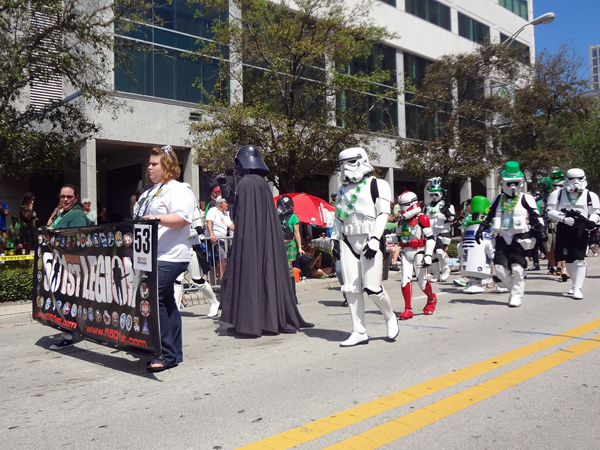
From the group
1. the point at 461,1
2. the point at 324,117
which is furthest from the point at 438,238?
the point at 461,1

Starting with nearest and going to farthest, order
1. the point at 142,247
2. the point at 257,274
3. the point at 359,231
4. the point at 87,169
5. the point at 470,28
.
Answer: the point at 142,247 → the point at 359,231 → the point at 257,274 → the point at 87,169 → the point at 470,28

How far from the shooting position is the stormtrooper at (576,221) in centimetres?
947

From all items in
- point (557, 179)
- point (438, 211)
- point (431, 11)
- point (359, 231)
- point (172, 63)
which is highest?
point (431, 11)

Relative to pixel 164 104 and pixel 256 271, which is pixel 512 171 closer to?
pixel 256 271

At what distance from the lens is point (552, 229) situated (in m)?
14.0

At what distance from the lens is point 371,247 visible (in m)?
5.79

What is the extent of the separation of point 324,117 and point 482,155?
29.6 ft

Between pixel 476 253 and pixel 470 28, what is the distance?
30.2 meters

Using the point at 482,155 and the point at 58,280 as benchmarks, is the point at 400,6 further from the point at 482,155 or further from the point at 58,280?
the point at 58,280

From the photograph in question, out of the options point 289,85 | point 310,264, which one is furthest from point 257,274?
point 289,85

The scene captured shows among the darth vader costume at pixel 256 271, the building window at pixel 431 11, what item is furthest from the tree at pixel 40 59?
the building window at pixel 431 11

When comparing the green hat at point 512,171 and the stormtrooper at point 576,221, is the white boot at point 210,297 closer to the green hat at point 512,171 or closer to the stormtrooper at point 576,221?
the green hat at point 512,171

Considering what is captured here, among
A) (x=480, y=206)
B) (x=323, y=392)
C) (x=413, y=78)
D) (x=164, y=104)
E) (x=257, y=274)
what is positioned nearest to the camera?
(x=323, y=392)

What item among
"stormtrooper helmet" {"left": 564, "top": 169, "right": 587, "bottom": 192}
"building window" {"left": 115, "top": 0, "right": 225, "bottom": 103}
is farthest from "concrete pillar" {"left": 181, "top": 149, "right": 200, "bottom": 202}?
"stormtrooper helmet" {"left": 564, "top": 169, "right": 587, "bottom": 192}
